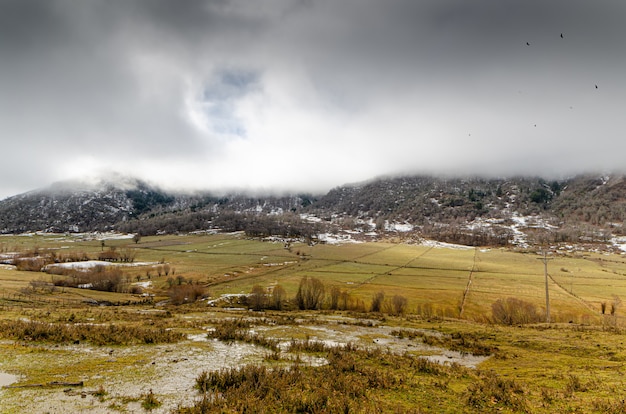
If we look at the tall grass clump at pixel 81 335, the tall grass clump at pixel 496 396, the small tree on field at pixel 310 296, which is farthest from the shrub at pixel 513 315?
the tall grass clump at pixel 81 335

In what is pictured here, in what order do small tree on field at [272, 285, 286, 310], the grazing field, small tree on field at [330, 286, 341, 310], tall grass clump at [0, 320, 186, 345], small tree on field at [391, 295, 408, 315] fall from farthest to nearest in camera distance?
small tree on field at [330, 286, 341, 310] → small tree on field at [391, 295, 408, 315] → small tree on field at [272, 285, 286, 310] → tall grass clump at [0, 320, 186, 345] → the grazing field

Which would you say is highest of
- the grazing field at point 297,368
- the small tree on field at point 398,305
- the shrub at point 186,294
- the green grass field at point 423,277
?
the grazing field at point 297,368

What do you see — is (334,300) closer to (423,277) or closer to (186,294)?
(186,294)

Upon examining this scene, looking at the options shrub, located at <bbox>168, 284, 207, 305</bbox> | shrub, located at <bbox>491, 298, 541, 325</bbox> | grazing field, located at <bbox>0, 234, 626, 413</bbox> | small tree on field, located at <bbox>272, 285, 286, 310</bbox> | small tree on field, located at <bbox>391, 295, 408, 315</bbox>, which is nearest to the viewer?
grazing field, located at <bbox>0, 234, 626, 413</bbox>

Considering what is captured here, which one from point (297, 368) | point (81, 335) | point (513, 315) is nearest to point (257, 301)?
point (81, 335)

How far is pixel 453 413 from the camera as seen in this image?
522 inches

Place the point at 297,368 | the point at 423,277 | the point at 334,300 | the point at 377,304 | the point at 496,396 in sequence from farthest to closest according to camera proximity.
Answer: the point at 423,277 → the point at 334,300 → the point at 377,304 → the point at 297,368 → the point at 496,396

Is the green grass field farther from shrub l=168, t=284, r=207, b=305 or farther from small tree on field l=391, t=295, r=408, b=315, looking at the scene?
shrub l=168, t=284, r=207, b=305

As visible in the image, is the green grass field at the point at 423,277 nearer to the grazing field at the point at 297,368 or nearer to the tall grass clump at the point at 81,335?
the grazing field at the point at 297,368

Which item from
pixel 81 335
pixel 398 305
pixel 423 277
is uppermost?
pixel 81 335

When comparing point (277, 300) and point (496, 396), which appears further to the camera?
point (277, 300)

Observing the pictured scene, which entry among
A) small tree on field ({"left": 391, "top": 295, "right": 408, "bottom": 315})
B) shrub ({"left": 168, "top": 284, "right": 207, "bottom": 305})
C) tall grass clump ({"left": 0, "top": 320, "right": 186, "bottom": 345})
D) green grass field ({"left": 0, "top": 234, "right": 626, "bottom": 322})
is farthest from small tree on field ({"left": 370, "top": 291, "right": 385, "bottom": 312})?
tall grass clump ({"left": 0, "top": 320, "right": 186, "bottom": 345})

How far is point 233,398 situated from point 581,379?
65.3 feet

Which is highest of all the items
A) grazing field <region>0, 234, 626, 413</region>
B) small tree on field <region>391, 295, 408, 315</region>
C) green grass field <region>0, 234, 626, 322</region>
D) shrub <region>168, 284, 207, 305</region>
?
grazing field <region>0, 234, 626, 413</region>
